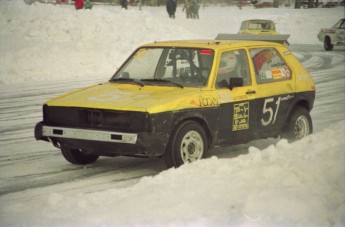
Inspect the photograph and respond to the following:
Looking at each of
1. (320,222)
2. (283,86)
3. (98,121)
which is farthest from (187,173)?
(283,86)

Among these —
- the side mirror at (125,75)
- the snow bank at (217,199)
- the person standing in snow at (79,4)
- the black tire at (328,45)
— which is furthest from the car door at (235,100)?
the black tire at (328,45)

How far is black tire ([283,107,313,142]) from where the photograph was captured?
9.25m

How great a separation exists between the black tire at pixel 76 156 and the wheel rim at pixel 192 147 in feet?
4.23

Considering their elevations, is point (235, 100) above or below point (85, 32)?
above

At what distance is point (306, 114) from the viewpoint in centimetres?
947

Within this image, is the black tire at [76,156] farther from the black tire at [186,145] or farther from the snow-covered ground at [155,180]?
the black tire at [186,145]

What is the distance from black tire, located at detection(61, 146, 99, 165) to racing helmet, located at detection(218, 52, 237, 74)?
69.9 inches

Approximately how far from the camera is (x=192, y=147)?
792 centimetres

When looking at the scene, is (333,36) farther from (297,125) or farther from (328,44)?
(297,125)

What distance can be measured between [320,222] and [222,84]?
3053 mm

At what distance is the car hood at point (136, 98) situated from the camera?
24.9 feet

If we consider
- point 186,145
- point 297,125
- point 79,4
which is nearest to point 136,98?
point 186,145

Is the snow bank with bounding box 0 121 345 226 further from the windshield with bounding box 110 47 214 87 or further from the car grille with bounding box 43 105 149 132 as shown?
the windshield with bounding box 110 47 214 87

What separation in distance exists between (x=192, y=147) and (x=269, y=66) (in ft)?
5.90
